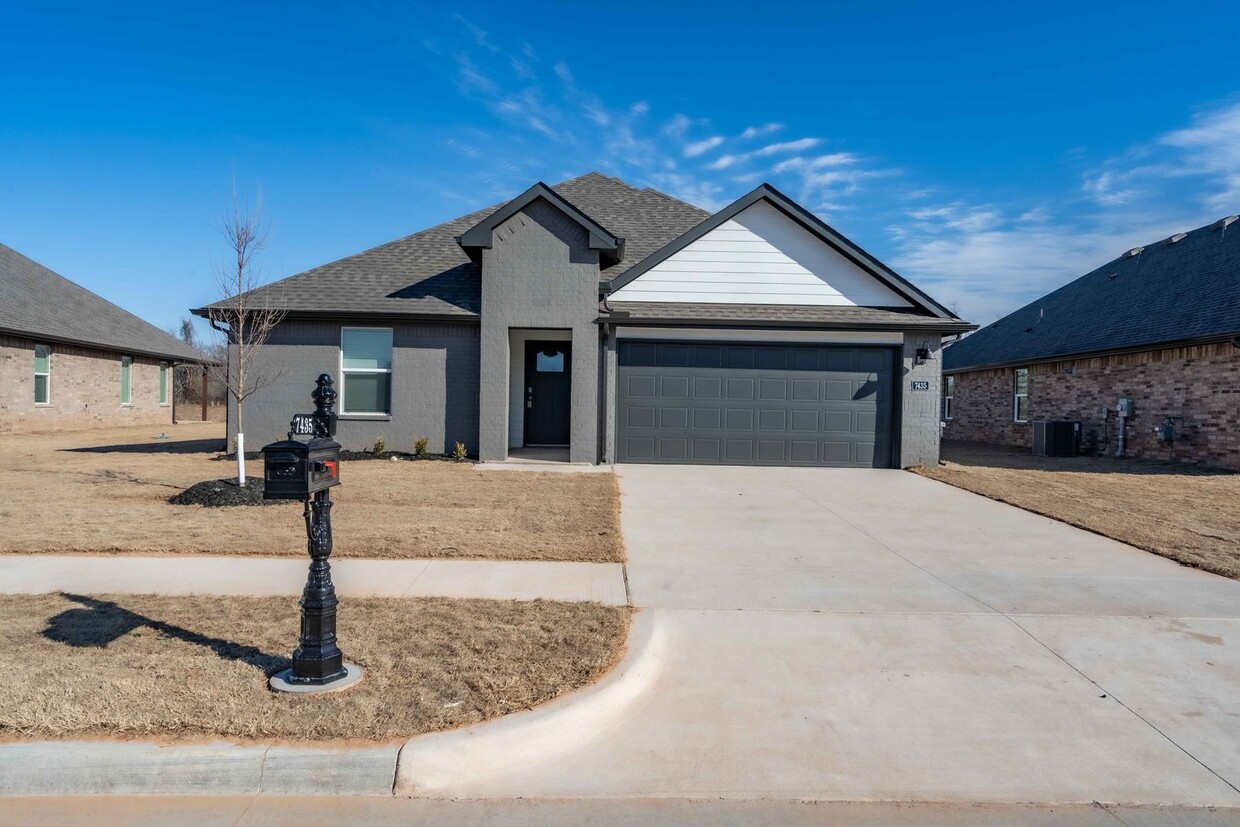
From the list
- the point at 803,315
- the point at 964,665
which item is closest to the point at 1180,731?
the point at 964,665

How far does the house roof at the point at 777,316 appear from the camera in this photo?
13914 mm

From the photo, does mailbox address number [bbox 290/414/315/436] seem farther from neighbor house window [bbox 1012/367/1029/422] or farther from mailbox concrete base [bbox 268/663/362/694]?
neighbor house window [bbox 1012/367/1029/422]

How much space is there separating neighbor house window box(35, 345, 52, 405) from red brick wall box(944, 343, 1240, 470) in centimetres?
3010

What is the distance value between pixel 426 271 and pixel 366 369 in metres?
2.61

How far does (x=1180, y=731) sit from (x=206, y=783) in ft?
16.1

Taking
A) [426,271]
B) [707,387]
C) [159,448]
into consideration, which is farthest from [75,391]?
[707,387]

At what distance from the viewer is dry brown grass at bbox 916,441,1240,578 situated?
7.95 m

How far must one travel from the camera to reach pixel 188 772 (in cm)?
320

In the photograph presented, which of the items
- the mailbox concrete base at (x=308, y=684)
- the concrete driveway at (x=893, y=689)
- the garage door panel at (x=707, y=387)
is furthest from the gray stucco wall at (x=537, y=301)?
the mailbox concrete base at (x=308, y=684)

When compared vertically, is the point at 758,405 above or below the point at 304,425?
above

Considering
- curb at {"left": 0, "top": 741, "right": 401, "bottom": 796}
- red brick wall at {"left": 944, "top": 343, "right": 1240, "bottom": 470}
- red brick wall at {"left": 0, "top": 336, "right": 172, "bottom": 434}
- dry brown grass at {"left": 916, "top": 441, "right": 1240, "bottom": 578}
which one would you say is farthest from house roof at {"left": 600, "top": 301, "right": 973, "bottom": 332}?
red brick wall at {"left": 0, "top": 336, "right": 172, "bottom": 434}

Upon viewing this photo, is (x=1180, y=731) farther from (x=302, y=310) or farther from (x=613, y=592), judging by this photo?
(x=302, y=310)

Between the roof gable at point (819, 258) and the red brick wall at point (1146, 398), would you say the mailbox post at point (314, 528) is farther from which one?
the red brick wall at point (1146, 398)

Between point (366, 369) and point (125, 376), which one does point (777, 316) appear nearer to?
point (366, 369)
